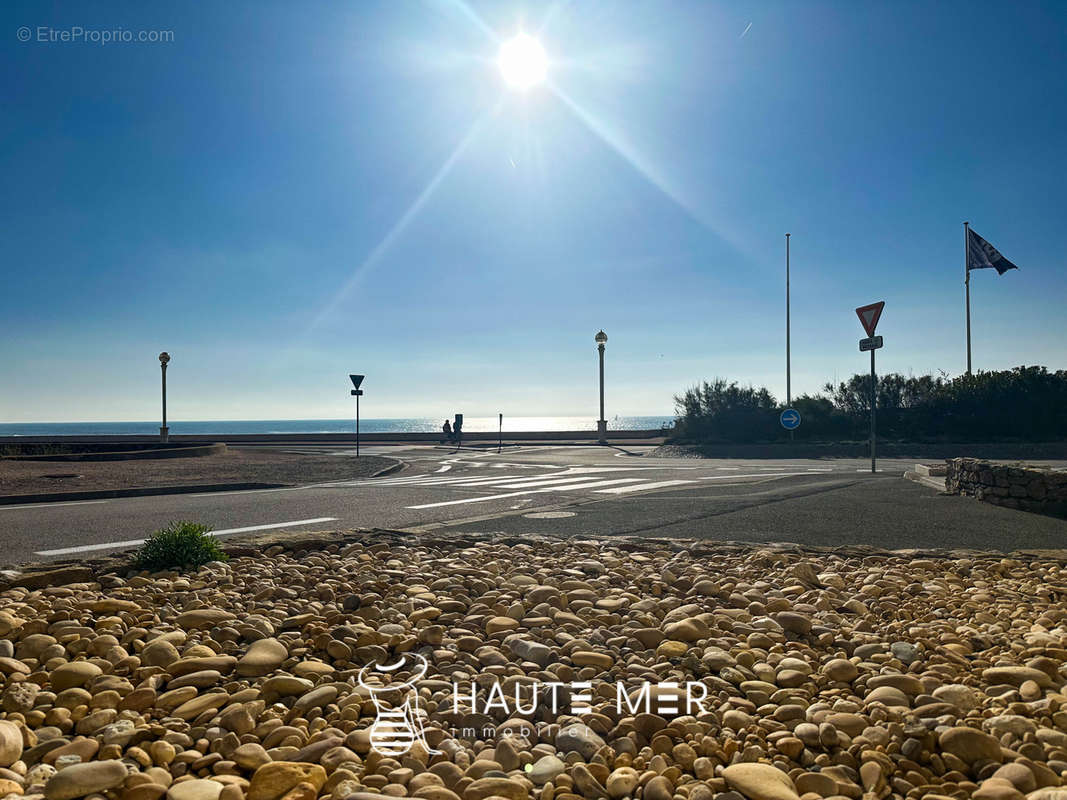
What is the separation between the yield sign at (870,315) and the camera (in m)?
13.9

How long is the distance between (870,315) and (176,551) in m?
13.4

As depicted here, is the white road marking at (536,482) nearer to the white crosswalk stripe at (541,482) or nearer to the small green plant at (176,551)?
the white crosswalk stripe at (541,482)

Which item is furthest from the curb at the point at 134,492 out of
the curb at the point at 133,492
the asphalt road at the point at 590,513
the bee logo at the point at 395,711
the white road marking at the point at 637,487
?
the bee logo at the point at 395,711

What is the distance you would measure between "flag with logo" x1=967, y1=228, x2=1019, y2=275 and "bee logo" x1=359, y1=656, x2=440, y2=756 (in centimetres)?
3260

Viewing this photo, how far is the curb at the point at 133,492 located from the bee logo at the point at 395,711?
34.5 feet

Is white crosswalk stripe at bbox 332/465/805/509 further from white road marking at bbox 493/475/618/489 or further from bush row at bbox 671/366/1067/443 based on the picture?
bush row at bbox 671/366/1067/443

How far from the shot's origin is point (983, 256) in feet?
94.6

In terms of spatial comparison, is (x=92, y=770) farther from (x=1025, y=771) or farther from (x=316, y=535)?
(x=316, y=535)

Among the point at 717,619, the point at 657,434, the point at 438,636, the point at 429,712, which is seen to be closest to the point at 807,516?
the point at 717,619

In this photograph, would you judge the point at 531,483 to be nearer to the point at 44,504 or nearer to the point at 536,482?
the point at 536,482

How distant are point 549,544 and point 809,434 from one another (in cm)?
2466

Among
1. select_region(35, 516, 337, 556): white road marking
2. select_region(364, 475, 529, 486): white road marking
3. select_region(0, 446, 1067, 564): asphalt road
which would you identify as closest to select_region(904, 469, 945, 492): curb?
select_region(0, 446, 1067, 564): asphalt road

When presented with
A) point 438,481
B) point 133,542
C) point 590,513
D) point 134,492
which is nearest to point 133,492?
point 134,492

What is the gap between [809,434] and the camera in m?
28.0
